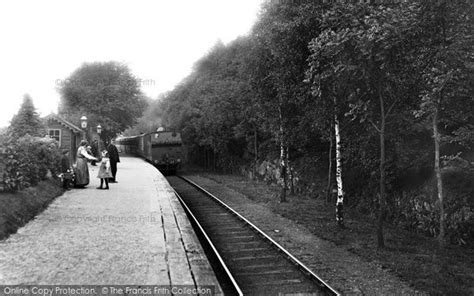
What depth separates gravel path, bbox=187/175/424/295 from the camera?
640 centimetres

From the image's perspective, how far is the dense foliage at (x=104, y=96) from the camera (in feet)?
138

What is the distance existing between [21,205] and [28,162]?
2.09 m

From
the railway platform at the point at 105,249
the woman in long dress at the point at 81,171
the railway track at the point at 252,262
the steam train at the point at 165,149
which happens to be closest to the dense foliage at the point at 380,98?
the railway track at the point at 252,262

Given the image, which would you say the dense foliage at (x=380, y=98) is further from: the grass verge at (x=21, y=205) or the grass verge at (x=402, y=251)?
the grass verge at (x=21, y=205)

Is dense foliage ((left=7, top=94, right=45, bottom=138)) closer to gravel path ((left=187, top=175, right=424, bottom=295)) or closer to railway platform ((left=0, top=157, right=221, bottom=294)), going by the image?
railway platform ((left=0, top=157, right=221, bottom=294))

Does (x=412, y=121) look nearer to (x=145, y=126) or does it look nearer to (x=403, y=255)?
(x=403, y=255)

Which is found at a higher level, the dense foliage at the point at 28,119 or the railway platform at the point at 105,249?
the dense foliage at the point at 28,119

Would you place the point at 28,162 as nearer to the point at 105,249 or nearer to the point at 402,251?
the point at 105,249

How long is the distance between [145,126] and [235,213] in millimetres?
67555

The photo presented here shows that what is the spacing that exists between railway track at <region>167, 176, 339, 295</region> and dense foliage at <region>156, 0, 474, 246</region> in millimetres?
2734

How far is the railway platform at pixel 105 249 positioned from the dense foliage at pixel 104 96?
33372 mm

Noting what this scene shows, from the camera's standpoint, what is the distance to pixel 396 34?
7805mm

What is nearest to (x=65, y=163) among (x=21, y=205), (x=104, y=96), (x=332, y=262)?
(x=21, y=205)

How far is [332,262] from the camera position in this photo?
306 inches
